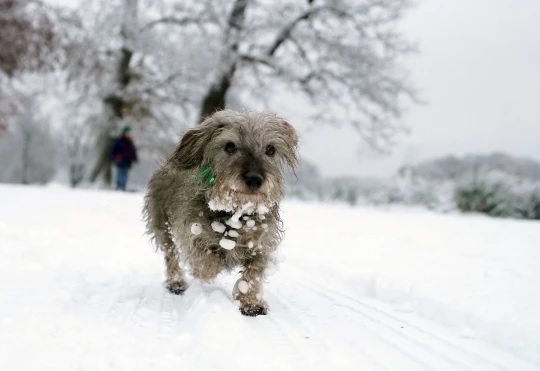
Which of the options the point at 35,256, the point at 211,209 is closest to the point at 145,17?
the point at 35,256

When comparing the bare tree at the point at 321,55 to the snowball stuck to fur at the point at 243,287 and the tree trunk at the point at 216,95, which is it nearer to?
the tree trunk at the point at 216,95

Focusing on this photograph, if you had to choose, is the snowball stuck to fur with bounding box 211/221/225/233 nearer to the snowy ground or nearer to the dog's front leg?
the dog's front leg

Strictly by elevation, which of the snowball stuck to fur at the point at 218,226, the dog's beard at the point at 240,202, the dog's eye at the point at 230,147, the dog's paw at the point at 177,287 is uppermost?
the dog's eye at the point at 230,147

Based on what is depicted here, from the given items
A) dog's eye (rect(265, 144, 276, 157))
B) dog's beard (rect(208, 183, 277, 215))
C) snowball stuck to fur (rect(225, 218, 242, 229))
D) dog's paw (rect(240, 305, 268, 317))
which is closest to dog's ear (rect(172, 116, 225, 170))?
dog's eye (rect(265, 144, 276, 157))

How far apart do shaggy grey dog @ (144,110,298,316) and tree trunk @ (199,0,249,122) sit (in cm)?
1277

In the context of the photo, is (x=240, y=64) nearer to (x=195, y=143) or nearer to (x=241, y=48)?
(x=241, y=48)

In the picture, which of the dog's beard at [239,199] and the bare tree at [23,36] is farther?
the bare tree at [23,36]

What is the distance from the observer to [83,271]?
5016mm

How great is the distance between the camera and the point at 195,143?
450 centimetres

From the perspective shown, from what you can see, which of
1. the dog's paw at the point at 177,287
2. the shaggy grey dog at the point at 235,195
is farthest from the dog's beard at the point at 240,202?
the dog's paw at the point at 177,287

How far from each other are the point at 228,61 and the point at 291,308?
14198 millimetres

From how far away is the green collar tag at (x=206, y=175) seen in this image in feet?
13.2

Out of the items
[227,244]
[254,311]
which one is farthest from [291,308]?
[227,244]

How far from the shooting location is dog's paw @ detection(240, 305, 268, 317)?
3.99 metres
